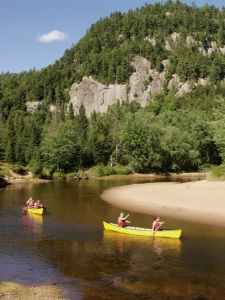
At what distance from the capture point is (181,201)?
51.1 meters

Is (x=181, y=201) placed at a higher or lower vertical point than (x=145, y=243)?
higher

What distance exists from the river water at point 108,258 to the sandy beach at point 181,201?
8.44 ft

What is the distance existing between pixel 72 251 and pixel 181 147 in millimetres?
90204

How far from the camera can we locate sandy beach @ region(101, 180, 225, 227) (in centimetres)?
4281

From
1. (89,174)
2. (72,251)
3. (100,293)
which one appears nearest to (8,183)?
(89,174)

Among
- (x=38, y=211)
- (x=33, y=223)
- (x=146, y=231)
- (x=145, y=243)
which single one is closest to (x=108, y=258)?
(x=145, y=243)

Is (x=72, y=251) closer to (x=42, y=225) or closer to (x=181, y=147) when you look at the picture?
(x=42, y=225)

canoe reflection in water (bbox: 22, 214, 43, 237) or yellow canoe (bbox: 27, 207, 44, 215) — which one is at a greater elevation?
yellow canoe (bbox: 27, 207, 44, 215)

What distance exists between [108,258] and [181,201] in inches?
978

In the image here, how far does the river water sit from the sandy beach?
257cm

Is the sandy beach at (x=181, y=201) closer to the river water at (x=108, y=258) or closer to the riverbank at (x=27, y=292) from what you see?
the river water at (x=108, y=258)

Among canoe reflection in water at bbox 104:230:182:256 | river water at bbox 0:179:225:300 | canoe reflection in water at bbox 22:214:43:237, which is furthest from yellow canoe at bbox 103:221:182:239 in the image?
canoe reflection in water at bbox 22:214:43:237

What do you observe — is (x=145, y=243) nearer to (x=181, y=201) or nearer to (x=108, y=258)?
(x=108, y=258)

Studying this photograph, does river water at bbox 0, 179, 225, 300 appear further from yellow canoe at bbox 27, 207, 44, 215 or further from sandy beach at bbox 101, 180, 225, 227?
sandy beach at bbox 101, 180, 225, 227
